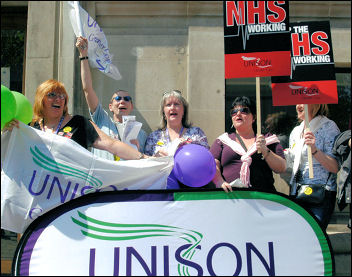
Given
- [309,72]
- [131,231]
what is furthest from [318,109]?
[131,231]

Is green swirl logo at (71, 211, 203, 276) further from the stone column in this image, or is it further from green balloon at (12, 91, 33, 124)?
the stone column

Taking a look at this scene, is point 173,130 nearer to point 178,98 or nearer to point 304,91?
point 178,98

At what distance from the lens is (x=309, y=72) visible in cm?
390

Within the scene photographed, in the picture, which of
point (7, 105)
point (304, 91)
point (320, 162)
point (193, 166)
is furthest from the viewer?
point (304, 91)

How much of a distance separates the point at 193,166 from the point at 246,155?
67 centimetres

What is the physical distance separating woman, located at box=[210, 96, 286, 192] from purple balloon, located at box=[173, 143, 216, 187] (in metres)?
0.29

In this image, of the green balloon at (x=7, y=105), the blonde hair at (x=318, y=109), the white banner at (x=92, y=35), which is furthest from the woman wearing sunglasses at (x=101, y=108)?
the blonde hair at (x=318, y=109)

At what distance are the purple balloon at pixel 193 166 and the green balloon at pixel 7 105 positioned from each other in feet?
4.08

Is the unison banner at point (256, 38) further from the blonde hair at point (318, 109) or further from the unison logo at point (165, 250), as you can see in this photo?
the unison logo at point (165, 250)

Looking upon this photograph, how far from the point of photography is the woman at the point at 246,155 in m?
3.33

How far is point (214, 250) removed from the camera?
280 centimetres

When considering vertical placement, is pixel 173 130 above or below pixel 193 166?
above

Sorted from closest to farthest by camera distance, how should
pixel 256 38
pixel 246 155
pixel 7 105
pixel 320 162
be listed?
1. pixel 7 105
2. pixel 246 155
3. pixel 320 162
4. pixel 256 38

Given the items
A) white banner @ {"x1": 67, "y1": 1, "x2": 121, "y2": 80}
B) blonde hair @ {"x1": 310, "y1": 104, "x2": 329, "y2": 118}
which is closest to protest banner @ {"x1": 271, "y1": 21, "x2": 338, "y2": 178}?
blonde hair @ {"x1": 310, "y1": 104, "x2": 329, "y2": 118}
